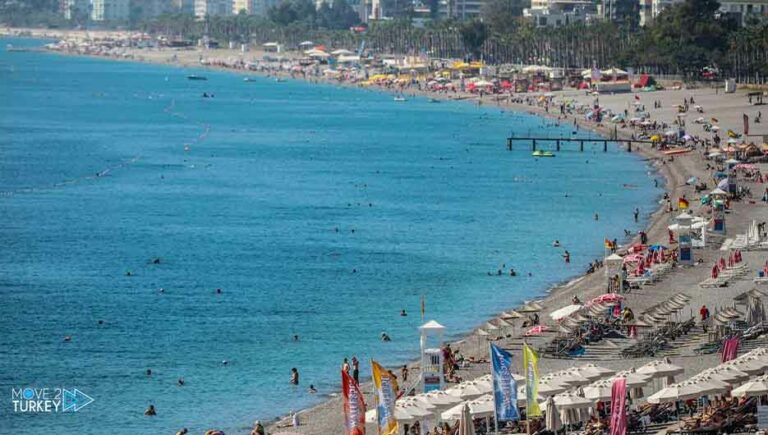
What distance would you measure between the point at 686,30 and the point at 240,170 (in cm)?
6742

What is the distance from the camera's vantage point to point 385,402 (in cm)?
3797

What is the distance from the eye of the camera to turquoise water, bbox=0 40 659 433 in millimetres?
51812

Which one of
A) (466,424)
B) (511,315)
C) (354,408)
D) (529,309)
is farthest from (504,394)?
(529,309)

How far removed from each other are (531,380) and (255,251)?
4042 cm

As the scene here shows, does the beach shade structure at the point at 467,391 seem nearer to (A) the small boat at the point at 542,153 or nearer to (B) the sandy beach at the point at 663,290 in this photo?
(B) the sandy beach at the point at 663,290

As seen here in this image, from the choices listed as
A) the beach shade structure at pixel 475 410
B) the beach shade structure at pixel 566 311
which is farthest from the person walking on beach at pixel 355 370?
the beach shade structure at pixel 475 410

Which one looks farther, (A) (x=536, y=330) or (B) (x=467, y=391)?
(A) (x=536, y=330)

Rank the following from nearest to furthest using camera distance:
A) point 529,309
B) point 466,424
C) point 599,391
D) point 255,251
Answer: point 466,424, point 599,391, point 529,309, point 255,251

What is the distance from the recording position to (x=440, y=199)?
9962cm

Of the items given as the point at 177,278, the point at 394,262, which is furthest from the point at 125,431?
the point at 394,262

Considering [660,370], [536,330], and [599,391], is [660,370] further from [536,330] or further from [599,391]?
[536,330]

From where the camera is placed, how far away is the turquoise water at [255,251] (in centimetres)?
5181

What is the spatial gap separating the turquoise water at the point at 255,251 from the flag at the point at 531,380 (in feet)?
34.6

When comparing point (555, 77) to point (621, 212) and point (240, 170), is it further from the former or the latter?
point (621, 212)
